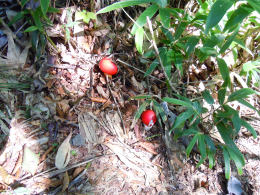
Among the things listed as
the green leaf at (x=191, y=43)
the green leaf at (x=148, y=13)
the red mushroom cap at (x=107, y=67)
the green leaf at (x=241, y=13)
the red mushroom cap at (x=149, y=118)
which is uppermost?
the green leaf at (x=148, y=13)

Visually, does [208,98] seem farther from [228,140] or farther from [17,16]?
[17,16]

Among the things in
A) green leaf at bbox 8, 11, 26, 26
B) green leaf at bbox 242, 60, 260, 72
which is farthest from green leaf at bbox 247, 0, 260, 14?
green leaf at bbox 8, 11, 26, 26

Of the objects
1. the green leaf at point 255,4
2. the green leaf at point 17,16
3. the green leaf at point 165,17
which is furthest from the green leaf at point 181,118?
the green leaf at point 17,16

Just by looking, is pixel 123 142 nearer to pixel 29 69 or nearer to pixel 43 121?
pixel 43 121

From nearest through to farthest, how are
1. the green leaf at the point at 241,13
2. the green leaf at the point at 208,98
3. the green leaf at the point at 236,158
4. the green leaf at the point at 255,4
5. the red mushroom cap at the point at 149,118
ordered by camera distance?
the green leaf at the point at 255,4, the green leaf at the point at 241,13, the green leaf at the point at 236,158, the green leaf at the point at 208,98, the red mushroom cap at the point at 149,118

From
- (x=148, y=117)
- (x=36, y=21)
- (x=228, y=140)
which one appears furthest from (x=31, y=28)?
(x=228, y=140)

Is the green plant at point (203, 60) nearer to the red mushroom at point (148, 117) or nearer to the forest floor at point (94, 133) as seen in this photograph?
the red mushroom at point (148, 117)
